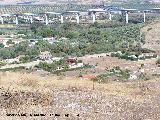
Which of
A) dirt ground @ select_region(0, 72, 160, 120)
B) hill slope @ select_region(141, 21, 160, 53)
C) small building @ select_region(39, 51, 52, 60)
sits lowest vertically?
hill slope @ select_region(141, 21, 160, 53)

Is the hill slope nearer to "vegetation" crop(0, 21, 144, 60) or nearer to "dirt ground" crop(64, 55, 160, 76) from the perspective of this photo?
"vegetation" crop(0, 21, 144, 60)

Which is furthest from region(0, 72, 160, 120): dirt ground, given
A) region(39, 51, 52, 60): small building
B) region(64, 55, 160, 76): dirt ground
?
region(39, 51, 52, 60): small building

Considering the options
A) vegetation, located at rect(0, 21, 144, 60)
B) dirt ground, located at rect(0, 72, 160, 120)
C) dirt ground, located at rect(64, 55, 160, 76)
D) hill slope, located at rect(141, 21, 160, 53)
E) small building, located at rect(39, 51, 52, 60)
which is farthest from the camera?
hill slope, located at rect(141, 21, 160, 53)

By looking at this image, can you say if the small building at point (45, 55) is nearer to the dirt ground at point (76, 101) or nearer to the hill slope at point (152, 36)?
the hill slope at point (152, 36)

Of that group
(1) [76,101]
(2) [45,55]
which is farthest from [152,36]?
(1) [76,101]

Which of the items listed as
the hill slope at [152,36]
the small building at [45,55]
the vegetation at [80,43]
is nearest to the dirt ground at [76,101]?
the small building at [45,55]

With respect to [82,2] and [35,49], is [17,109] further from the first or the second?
[82,2]

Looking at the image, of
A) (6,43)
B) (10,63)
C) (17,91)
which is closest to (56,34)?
(6,43)

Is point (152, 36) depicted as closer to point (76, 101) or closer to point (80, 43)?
point (80, 43)
